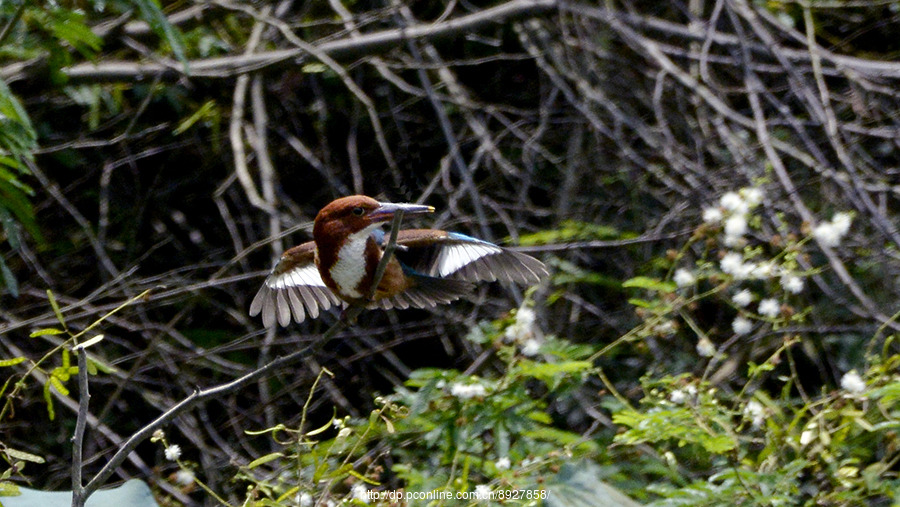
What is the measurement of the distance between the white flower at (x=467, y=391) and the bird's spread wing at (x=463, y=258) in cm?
25

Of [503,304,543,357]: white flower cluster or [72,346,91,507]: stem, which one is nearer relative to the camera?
[72,346,91,507]: stem

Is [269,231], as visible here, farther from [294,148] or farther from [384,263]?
[384,263]

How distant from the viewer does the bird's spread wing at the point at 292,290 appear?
84.4 inches

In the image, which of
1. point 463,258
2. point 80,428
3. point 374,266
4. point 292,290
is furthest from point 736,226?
point 80,428

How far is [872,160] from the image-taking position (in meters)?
3.31

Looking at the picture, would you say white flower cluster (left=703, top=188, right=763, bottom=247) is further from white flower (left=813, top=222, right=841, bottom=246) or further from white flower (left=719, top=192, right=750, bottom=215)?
white flower (left=813, top=222, right=841, bottom=246)

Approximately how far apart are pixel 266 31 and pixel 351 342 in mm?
1351

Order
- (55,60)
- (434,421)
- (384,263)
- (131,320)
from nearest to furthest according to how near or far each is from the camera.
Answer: (384,263), (434,421), (55,60), (131,320)

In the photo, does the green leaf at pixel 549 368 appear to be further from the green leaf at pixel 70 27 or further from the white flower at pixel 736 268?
the green leaf at pixel 70 27

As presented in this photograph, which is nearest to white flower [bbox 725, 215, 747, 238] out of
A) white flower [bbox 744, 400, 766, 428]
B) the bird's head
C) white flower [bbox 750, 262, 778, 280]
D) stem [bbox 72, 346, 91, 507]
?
white flower [bbox 750, 262, 778, 280]

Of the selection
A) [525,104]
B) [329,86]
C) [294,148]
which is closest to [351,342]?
[294,148]

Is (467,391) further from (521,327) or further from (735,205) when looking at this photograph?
(735,205)

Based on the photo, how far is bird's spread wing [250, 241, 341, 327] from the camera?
2143mm

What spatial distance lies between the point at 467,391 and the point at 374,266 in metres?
0.46
